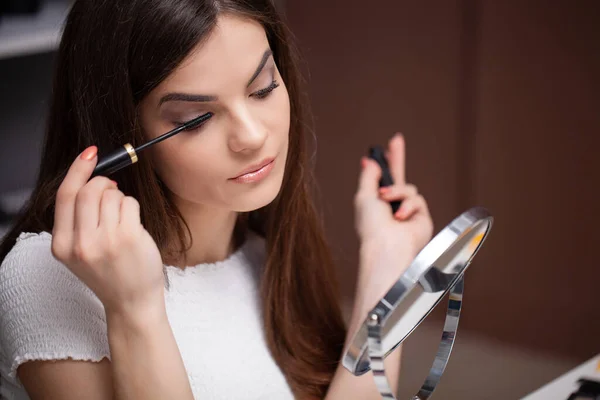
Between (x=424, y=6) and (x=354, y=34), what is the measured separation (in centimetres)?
25

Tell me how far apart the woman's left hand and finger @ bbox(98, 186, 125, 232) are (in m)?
0.45

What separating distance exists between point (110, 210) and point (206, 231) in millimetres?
330

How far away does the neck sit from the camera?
1051 millimetres

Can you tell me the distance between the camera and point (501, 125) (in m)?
2.01

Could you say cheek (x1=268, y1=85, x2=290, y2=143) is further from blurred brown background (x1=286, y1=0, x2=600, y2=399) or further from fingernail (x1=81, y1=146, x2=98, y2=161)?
blurred brown background (x1=286, y1=0, x2=600, y2=399)

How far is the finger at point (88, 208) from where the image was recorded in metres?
0.75

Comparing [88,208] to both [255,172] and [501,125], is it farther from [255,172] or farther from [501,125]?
[501,125]

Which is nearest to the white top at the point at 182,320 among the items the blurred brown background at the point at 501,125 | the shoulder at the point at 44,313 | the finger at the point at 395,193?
the shoulder at the point at 44,313

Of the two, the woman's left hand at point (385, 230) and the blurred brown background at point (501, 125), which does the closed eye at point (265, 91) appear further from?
the blurred brown background at point (501, 125)

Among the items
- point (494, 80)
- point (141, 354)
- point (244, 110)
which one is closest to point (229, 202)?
point (244, 110)

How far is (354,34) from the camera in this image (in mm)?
2238

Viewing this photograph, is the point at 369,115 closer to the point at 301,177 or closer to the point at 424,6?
the point at 424,6

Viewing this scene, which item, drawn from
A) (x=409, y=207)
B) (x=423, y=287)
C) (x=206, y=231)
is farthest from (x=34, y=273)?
(x=409, y=207)

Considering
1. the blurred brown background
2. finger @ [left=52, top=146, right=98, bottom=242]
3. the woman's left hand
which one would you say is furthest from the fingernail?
the blurred brown background
